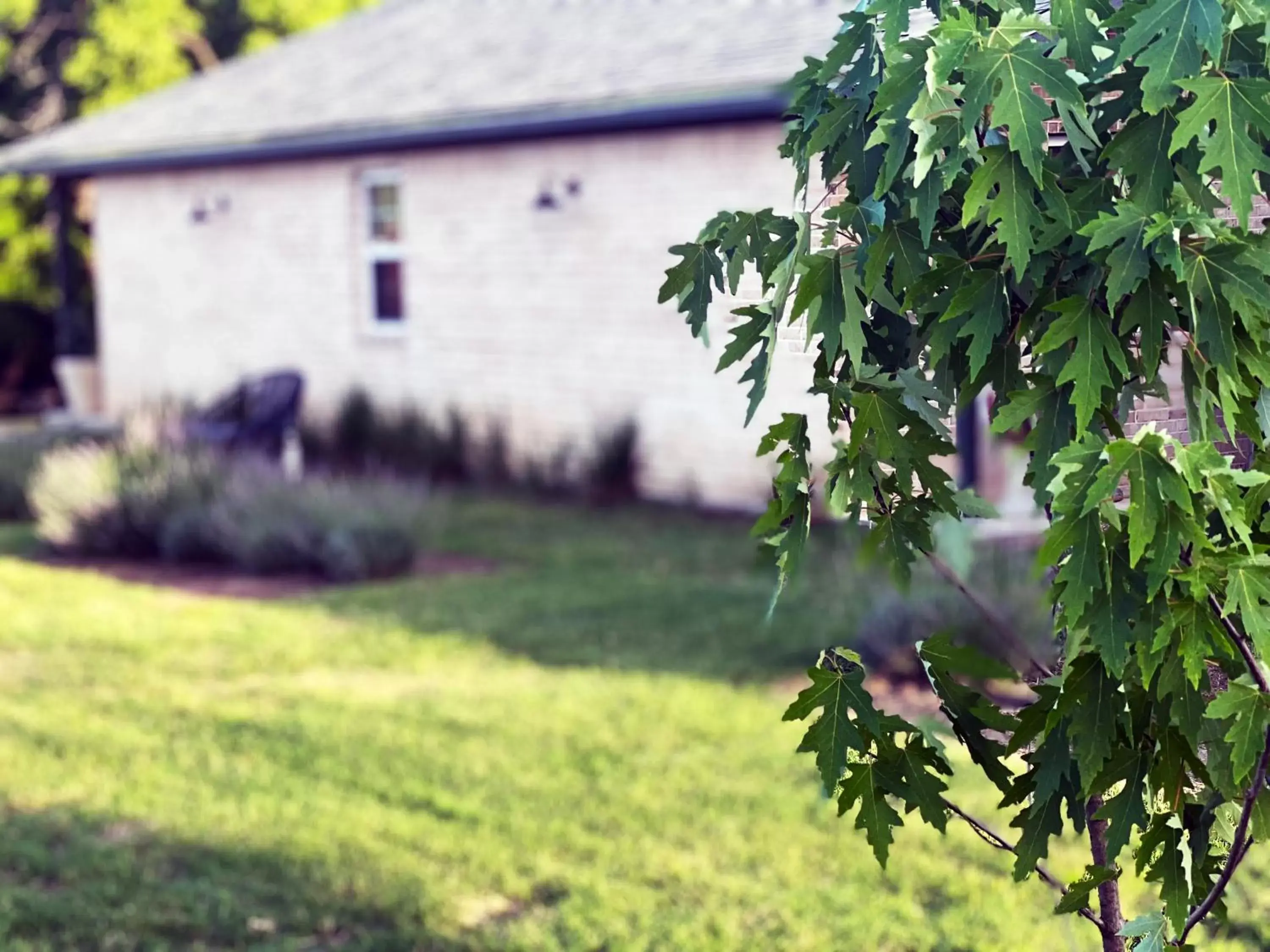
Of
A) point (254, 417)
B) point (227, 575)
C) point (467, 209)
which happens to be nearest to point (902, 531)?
point (227, 575)

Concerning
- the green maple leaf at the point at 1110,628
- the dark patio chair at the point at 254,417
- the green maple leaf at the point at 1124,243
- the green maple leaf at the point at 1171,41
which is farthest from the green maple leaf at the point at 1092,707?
the dark patio chair at the point at 254,417

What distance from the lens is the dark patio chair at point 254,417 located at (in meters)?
14.1

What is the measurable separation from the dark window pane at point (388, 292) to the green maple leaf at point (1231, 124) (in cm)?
1500

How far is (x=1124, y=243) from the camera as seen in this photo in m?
1.88

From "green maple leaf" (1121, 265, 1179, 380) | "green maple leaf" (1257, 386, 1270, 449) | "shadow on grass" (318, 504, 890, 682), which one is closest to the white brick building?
"shadow on grass" (318, 504, 890, 682)

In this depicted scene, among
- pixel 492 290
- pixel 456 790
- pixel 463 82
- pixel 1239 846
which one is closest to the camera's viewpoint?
pixel 1239 846

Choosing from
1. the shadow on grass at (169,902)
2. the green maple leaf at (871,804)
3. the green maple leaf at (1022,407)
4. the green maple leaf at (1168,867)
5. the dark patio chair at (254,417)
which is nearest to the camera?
the green maple leaf at (1022,407)

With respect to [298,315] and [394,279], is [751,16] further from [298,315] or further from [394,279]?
[298,315]

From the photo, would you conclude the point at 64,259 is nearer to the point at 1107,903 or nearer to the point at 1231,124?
the point at 1107,903

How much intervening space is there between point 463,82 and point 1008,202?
46.8 feet

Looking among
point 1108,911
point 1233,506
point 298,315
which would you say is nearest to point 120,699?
point 1108,911

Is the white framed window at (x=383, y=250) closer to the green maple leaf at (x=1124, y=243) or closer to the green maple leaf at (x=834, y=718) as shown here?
the green maple leaf at (x=834, y=718)

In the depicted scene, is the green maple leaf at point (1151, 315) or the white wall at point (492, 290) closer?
the green maple leaf at point (1151, 315)

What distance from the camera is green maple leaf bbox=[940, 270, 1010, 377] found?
2018 millimetres
